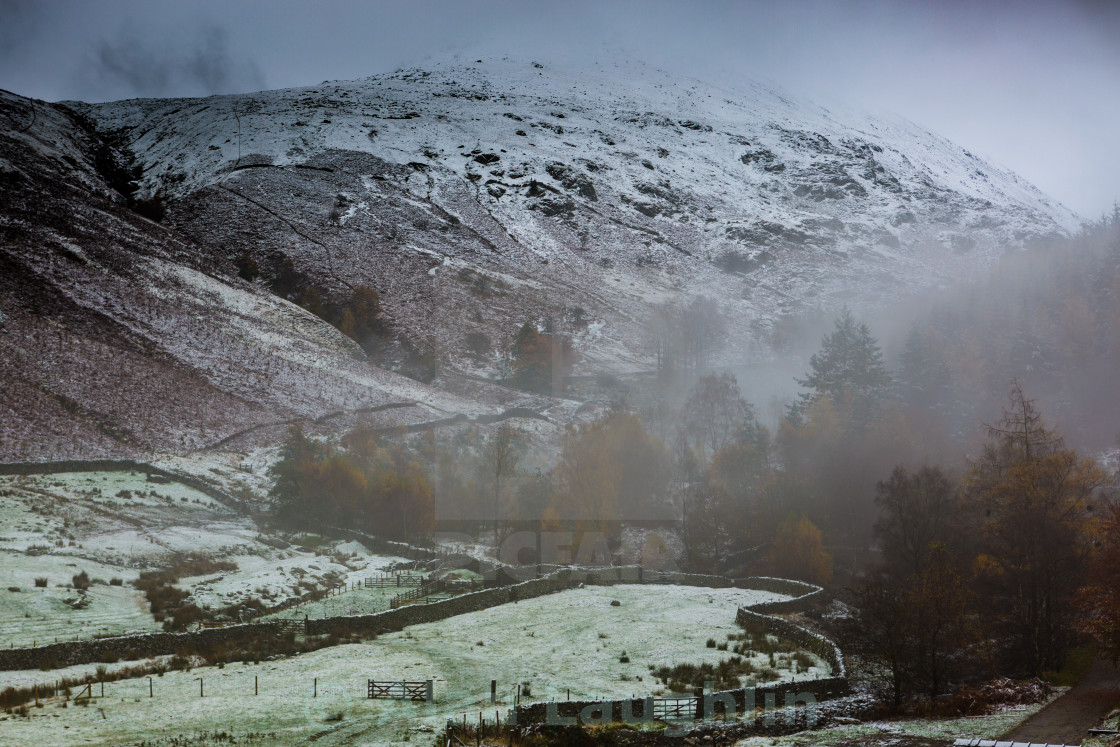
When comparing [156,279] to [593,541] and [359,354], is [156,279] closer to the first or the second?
[359,354]

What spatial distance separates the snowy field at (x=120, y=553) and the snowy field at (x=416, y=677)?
23.9 ft

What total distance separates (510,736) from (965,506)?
1452 inches

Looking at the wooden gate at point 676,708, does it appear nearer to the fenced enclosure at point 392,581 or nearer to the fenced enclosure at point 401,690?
the fenced enclosure at point 401,690

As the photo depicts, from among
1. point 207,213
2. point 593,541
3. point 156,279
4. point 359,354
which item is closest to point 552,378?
point 359,354

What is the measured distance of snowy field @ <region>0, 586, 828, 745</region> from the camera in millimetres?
24953

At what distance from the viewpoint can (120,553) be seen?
47.6 meters

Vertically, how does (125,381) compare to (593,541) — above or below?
above

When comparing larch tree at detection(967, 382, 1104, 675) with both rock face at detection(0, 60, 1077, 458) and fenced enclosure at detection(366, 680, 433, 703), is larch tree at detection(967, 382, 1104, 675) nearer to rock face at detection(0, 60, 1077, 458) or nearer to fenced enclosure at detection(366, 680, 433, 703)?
fenced enclosure at detection(366, 680, 433, 703)

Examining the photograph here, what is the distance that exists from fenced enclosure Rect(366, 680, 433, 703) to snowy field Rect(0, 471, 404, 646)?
13196 mm

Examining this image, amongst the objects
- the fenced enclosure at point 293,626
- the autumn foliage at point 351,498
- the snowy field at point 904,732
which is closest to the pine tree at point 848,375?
the autumn foliage at point 351,498

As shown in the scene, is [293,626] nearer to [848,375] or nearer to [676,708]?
[676,708]

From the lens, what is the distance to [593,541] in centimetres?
7038

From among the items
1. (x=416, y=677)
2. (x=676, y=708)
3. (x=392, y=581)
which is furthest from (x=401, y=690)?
(x=392, y=581)

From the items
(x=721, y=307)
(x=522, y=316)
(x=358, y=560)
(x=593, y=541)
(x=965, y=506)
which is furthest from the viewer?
(x=721, y=307)
